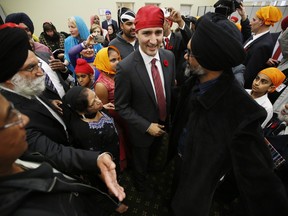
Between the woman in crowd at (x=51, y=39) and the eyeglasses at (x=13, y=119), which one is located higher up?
the eyeglasses at (x=13, y=119)

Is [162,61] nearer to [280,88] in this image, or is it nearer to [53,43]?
[280,88]

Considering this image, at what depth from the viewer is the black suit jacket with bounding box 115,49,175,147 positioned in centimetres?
147

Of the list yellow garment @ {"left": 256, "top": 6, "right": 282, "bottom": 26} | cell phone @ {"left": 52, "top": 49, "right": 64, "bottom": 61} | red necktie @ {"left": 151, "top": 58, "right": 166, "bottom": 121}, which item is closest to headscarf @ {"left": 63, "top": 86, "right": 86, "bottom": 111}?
red necktie @ {"left": 151, "top": 58, "right": 166, "bottom": 121}

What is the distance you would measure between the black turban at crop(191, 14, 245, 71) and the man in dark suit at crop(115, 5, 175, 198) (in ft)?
1.82

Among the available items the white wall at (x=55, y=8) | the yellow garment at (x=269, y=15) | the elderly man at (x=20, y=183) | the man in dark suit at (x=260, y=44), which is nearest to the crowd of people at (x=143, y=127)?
the elderly man at (x=20, y=183)

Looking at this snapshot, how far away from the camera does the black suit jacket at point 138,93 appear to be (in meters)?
1.47

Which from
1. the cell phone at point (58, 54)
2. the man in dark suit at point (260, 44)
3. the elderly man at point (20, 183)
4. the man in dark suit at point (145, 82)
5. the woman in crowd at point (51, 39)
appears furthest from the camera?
the woman in crowd at point (51, 39)

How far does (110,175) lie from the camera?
960 mm

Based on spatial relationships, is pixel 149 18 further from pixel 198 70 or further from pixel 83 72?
pixel 83 72

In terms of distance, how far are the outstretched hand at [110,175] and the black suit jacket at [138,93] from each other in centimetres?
57

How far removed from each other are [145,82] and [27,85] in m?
0.92

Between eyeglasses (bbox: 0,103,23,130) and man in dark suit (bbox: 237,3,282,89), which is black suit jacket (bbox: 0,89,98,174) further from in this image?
man in dark suit (bbox: 237,3,282,89)

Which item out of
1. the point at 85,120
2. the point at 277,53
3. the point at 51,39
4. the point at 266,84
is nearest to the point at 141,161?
the point at 85,120

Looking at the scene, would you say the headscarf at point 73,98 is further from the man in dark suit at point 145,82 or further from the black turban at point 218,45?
the black turban at point 218,45
